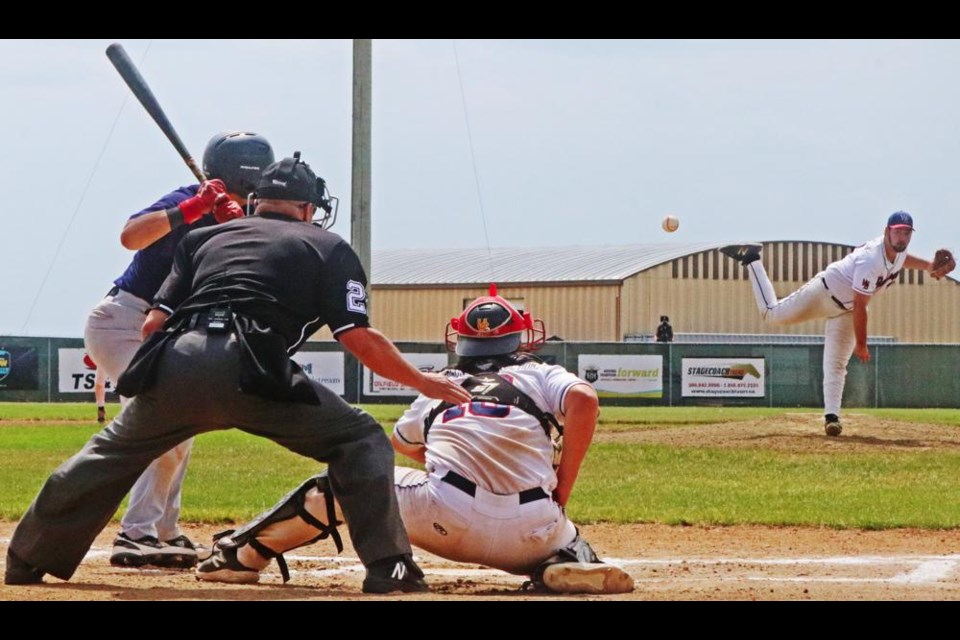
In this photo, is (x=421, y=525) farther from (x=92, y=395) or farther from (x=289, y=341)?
(x=92, y=395)

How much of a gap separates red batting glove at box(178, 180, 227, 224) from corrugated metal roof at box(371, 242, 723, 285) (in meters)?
42.0

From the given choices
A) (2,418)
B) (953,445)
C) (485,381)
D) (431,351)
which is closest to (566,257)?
(431,351)

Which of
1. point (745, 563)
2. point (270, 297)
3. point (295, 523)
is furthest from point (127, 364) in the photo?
point (745, 563)

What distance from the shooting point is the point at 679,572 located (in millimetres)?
7785

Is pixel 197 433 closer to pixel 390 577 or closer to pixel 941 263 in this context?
pixel 390 577

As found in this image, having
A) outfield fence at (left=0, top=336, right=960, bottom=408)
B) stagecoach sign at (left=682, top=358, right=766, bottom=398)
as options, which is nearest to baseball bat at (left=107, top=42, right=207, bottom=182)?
outfield fence at (left=0, top=336, right=960, bottom=408)

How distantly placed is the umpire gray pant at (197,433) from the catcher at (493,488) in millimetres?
284

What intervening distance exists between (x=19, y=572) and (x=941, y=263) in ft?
37.8

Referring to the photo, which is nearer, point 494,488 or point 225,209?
point 494,488

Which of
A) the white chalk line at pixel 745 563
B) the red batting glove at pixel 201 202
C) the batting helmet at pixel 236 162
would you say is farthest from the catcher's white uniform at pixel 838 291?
the red batting glove at pixel 201 202

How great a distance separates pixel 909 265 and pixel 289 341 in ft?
36.7

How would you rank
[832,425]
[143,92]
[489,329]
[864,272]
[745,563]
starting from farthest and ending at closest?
[832,425] < [864,272] < [143,92] < [745,563] < [489,329]

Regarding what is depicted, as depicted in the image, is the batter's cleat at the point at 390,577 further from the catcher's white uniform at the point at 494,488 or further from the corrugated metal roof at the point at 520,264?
the corrugated metal roof at the point at 520,264

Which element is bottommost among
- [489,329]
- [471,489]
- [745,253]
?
[471,489]
